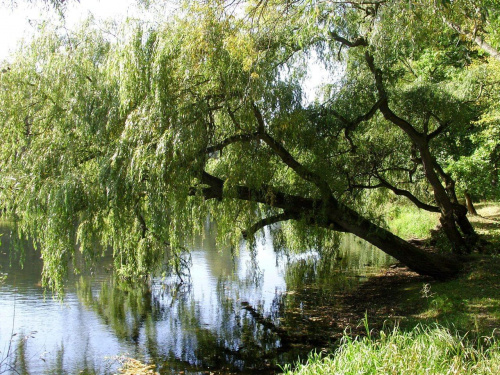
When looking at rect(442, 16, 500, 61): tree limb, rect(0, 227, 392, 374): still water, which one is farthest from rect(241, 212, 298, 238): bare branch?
rect(442, 16, 500, 61): tree limb

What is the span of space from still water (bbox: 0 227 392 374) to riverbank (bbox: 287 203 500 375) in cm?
68

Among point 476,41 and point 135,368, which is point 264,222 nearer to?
point 135,368

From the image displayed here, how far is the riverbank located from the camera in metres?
4.20

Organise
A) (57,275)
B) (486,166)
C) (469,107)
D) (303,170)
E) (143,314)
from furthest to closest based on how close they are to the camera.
→ 1. (486,166)
2. (469,107)
3. (143,314)
4. (303,170)
5. (57,275)

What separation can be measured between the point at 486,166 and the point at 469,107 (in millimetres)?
1844

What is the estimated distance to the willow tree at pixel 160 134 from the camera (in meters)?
6.05

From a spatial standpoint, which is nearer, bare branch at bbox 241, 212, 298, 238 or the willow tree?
the willow tree

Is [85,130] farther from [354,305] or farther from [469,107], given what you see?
[469,107]

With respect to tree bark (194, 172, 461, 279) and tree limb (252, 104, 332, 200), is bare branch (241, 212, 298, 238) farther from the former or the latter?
tree limb (252, 104, 332, 200)

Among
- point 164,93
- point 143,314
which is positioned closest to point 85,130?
point 164,93

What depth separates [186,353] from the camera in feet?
22.0

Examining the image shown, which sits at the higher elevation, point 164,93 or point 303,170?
point 164,93

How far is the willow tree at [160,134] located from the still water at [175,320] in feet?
3.77

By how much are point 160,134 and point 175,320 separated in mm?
3720
